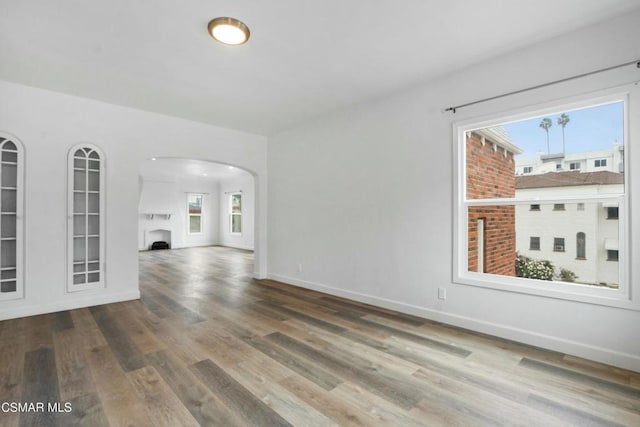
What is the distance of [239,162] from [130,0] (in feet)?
10.7

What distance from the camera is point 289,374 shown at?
89.0 inches

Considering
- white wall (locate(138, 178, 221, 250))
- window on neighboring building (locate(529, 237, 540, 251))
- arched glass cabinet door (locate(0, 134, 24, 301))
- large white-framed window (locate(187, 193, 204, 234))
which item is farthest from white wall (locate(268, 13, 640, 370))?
large white-framed window (locate(187, 193, 204, 234))

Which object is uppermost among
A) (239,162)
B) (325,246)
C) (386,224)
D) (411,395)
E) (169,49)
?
(169,49)

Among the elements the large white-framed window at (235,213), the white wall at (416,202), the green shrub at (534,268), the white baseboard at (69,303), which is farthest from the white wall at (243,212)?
the green shrub at (534,268)

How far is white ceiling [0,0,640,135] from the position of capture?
89.3 inches

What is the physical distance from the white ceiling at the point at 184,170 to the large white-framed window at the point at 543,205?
6.61m

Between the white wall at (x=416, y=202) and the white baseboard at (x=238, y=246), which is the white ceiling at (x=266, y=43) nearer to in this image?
the white wall at (x=416, y=202)

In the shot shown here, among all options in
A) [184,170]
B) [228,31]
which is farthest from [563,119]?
[184,170]

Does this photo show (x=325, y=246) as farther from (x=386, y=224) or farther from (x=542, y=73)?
(x=542, y=73)

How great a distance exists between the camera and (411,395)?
6.61ft

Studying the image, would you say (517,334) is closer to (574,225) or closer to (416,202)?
→ (574,225)

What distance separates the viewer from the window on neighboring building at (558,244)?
2728 millimetres

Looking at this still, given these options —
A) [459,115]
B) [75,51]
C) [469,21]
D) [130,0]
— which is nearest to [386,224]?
[459,115]

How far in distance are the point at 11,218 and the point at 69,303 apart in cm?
118
